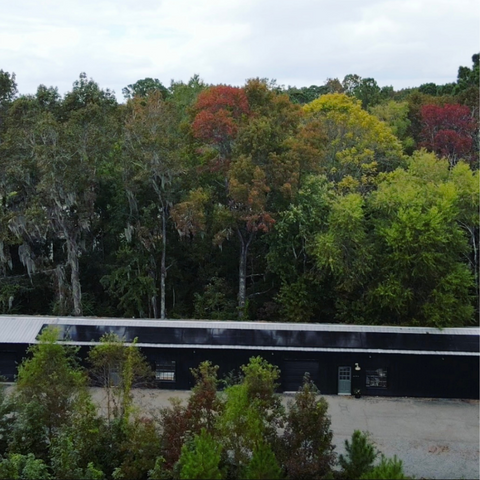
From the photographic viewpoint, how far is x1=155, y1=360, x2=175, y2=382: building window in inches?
909

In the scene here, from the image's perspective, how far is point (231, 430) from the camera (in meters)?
14.5

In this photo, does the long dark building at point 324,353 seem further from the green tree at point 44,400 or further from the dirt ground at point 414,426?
the green tree at point 44,400

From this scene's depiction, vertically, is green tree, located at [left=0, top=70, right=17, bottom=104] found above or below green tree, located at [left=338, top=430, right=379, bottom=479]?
above

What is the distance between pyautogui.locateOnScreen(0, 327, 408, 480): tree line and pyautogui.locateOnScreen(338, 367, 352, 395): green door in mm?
6970

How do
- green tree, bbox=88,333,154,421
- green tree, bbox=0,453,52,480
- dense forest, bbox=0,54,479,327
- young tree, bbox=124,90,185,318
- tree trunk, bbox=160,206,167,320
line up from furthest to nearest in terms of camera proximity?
tree trunk, bbox=160,206,167,320 → young tree, bbox=124,90,185,318 → dense forest, bbox=0,54,479,327 → green tree, bbox=88,333,154,421 → green tree, bbox=0,453,52,480

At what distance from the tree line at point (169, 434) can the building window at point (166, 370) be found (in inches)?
201

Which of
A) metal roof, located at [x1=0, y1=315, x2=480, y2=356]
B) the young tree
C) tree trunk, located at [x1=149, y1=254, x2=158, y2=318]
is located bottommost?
metal roof, located at [x1=0, y1=315, x2=480, y2=356]

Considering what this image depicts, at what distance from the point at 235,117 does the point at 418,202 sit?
8912 mm

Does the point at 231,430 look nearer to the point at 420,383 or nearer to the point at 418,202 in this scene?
the point at 420,383

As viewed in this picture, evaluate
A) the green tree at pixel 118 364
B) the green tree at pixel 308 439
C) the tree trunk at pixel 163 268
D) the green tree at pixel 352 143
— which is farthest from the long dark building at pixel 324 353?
the green tree at pixel 352 143

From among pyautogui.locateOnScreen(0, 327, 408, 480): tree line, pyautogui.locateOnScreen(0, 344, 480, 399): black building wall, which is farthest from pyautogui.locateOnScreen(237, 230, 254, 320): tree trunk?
A: pyautogui.locateOnScreen(0, 327, 408, 480): tree line

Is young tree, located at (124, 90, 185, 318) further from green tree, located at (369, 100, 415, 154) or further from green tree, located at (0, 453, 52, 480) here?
green tree, located at (369, 100, 415, 154)

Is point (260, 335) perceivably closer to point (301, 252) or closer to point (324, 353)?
Result: point (324, 353)

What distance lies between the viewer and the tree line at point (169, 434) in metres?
13.9
